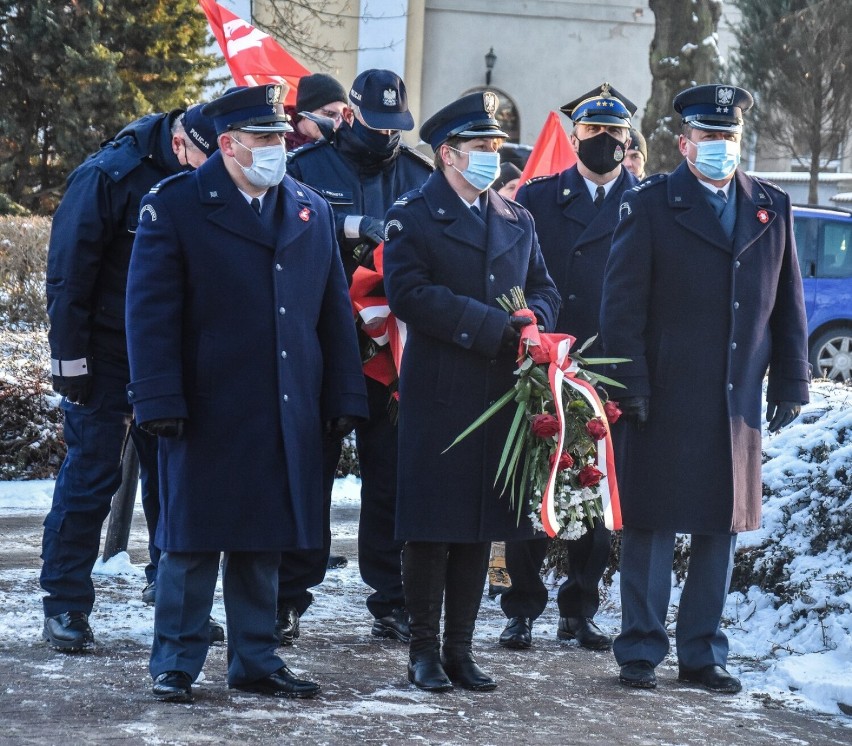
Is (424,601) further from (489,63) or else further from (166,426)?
(489,63)

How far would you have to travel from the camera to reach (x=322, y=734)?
439 cm

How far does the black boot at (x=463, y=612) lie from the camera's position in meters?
5.10

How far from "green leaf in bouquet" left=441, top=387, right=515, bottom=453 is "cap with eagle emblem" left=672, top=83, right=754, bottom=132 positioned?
121 cm

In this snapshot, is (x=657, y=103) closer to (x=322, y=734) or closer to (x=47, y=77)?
(x=47, y=77)

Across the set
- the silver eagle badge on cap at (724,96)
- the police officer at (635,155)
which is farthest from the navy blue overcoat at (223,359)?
the police officer at (635,155)

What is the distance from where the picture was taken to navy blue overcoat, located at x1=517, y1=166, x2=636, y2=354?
609 cm

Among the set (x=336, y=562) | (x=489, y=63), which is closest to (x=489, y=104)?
(x=336, y=562)

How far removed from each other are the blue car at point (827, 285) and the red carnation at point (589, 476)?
10117 mm

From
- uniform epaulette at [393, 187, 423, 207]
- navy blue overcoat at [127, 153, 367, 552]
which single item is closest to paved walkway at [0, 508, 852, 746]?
navy blue overcoat at [127, 153, 367, 552]

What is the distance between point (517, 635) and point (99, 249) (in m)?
2.15

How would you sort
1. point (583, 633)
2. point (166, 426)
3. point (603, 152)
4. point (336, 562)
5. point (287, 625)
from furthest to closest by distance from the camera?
point (336, 562)
point (603, 152)
point (583, 633)
point (287, 625)
point (166, 426)

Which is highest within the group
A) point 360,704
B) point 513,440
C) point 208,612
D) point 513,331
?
point 513,331

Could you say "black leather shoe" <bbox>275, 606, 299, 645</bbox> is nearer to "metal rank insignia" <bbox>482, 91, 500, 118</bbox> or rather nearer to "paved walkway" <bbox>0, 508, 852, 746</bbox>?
"paved walkway" <bbox>0, 508, 852, 746</bbox>

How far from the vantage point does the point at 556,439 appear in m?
5.00
